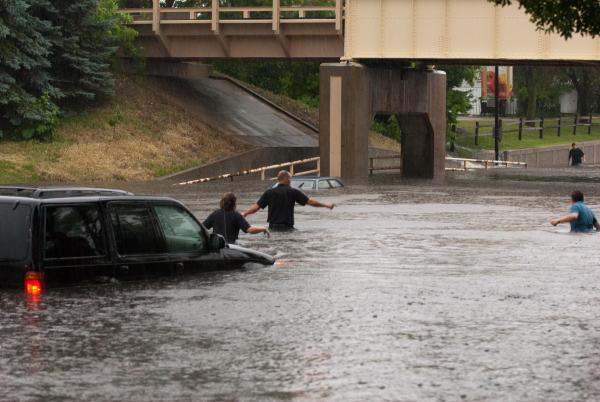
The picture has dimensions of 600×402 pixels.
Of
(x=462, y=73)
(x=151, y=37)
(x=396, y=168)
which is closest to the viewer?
(x=151, y=37)

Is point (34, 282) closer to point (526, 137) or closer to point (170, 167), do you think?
point (170, 167)

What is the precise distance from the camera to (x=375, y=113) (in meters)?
57.8

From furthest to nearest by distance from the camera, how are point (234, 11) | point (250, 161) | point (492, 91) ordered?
point (492, 91)
point (234, 11)
point (250, 161)

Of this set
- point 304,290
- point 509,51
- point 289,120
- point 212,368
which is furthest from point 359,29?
point 212,368

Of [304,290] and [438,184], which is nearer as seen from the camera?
[304,290]

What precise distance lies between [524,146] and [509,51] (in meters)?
35.9

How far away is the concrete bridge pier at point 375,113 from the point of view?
54.8 m

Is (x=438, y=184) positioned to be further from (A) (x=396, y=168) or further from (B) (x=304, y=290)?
(B) (x=304, y=290)

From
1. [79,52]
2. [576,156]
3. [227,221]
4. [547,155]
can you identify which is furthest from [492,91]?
[227,221]

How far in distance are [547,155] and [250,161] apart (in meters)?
32.3

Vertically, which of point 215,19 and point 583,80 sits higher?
point 215,19

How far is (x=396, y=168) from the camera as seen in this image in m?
70.1

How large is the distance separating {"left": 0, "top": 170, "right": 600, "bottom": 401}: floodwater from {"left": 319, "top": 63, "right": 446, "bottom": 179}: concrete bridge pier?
31.3m

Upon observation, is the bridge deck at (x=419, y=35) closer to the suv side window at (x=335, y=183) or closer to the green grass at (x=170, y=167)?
the green grass at (x=170, y=167)
